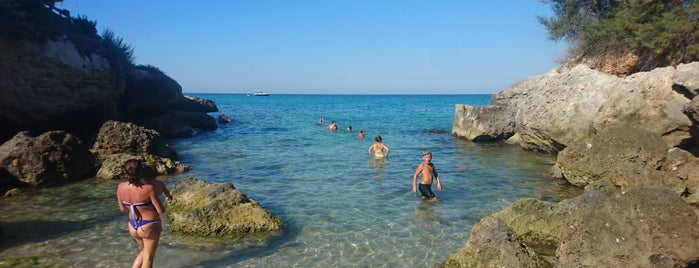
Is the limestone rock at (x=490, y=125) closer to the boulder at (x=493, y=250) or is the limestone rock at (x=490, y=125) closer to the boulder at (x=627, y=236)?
the boulder at (x=627, y=236)

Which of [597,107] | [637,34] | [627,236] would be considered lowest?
[627,236]

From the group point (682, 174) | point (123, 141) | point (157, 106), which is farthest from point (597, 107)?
point (157, 106)

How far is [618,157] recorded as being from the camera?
10.9 metres

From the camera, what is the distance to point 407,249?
805 centimetres

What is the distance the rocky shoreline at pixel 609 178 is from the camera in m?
5.99

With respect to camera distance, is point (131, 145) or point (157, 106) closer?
point (131, 145)

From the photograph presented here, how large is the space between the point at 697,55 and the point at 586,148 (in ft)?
28.9

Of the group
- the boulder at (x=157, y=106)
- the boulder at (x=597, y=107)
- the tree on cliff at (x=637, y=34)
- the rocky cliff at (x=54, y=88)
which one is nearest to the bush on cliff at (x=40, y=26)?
the rocky cliff at (x=54, y=88)

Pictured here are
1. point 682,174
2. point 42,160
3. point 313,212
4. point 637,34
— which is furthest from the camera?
point 637,34

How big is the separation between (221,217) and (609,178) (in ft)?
31.4

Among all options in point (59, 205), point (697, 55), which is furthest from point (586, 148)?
point (59, 205)

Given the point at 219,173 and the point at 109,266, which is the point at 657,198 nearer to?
the point at 109,266

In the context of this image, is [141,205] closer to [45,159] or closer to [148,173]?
[148,173]

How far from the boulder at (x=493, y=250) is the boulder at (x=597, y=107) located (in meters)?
7.60
